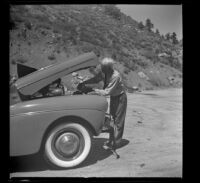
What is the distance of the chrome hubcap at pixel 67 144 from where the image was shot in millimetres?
4480

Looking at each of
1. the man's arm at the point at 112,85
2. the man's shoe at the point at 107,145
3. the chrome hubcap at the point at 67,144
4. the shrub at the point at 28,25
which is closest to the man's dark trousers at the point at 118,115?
the man's shoe at the point at 107,145

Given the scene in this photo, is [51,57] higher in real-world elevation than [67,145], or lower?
higher

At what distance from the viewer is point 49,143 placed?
443 centimetres

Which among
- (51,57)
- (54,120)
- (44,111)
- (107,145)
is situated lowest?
(107,145)

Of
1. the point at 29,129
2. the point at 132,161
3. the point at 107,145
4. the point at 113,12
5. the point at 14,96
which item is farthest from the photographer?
the point at 113,12

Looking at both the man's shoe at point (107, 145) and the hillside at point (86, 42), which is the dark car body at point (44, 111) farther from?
the hillside at point (86, 42)

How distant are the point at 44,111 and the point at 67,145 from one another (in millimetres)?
612

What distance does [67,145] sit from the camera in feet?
14.8

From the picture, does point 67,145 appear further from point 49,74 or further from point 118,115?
point 118,115

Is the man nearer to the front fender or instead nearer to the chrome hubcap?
the chrome hubcap

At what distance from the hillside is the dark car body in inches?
470

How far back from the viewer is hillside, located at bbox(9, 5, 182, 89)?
61.5 feet

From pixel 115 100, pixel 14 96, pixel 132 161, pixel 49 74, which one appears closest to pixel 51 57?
pixel 115 100
